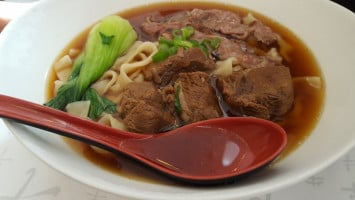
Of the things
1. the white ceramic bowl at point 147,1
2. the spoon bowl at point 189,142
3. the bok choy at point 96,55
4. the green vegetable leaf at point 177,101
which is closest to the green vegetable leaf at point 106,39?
the bok choy at point 96,55

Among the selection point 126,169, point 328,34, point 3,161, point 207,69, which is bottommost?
point 3,161

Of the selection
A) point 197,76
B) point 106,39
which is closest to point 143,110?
point 197,76

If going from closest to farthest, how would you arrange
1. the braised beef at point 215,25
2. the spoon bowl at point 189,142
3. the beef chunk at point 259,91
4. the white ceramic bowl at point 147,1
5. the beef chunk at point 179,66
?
the white ceramic bowl at point 147,1
the spoon bowl at point 189,142
the beef chunk at point 259,91
the beef chunk at point 179,66
the braised beef at point 215,25

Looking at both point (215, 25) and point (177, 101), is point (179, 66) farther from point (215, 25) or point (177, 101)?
point (215, 25)

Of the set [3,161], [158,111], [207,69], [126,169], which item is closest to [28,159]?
[3,161]

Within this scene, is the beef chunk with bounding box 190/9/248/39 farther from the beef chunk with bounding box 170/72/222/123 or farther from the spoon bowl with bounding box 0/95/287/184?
the spoon bowl with bounding box 0/95/287/184

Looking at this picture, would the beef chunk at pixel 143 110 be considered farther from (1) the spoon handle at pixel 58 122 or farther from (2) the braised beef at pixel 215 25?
(2) the braised beef at pixel 215 25

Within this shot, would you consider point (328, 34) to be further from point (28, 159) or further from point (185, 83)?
point (28, 159)
